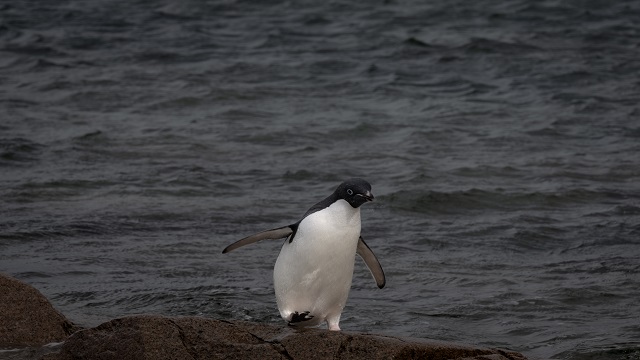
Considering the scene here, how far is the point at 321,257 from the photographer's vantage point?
20.1 feet

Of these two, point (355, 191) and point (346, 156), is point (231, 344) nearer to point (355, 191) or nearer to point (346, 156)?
point (355, 191)

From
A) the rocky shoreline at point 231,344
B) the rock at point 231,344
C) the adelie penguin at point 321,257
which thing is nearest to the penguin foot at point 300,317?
the adelie penguin at point 321,257

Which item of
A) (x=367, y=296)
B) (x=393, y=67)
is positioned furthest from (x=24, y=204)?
(x=393, y=67)

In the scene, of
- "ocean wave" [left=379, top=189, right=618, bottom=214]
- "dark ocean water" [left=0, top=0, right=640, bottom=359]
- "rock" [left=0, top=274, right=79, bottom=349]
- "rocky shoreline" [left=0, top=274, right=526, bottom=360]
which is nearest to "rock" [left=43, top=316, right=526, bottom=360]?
"rocky shoreline" [left=0, top=274, right=526, bottom=360]

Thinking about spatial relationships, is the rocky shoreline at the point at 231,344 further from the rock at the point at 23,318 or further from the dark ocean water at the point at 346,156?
the dark ocean water at the point at 346,156

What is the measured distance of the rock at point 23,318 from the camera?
19.6 ft

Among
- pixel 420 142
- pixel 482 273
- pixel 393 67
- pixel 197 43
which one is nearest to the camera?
pixel 482 273

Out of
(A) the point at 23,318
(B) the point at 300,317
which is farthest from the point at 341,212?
(A) the point at 23,318

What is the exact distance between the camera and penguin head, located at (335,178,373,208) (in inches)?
235

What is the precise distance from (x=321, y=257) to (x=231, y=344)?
1000mm

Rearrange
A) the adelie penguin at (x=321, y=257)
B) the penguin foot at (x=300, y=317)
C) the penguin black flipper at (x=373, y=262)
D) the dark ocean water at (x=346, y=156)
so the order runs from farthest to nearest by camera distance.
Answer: the dark ocean water at (x=346, y=156) → the penguin black flipper at (x=373, y=262) → the penguin foot at (x=300, y=317) → the adelie penguin at (x=321, y=257)

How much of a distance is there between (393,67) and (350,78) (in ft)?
2.99

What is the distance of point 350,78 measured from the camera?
16500 millimetres

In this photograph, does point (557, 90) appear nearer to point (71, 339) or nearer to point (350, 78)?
point (350, 78)
